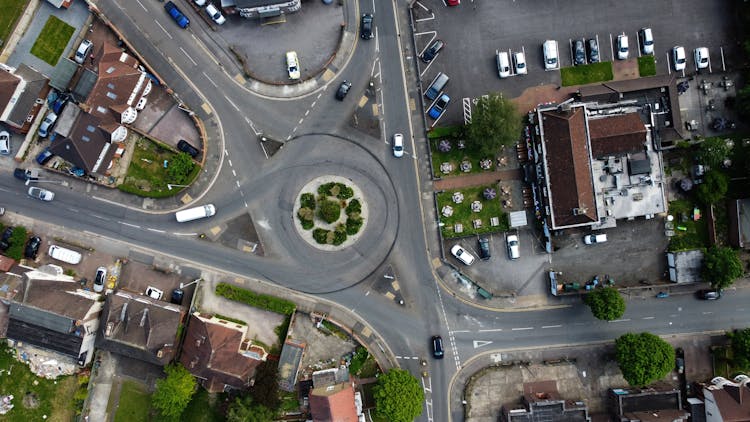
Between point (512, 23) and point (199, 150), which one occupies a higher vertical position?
point (512, 23)

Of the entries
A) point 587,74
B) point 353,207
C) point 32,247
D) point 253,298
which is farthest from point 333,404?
→ point 587,74

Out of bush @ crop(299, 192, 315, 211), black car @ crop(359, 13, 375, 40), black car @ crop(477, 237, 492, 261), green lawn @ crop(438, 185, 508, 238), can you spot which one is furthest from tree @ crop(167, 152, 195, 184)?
black car @ crop(477, 237, 492, 261)

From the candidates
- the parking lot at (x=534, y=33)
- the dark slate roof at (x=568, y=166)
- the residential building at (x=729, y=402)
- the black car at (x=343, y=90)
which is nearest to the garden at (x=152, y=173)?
the black car at (x=343, y=90)

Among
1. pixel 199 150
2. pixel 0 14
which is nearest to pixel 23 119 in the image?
pixel 0 14

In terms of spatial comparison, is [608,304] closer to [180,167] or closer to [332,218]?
[332,218]

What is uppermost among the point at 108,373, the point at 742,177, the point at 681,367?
the point at 742,177

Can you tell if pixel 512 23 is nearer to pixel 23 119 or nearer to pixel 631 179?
pixel 631 179

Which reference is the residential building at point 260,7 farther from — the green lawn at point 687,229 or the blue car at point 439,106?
the green lawn at point 687,229
